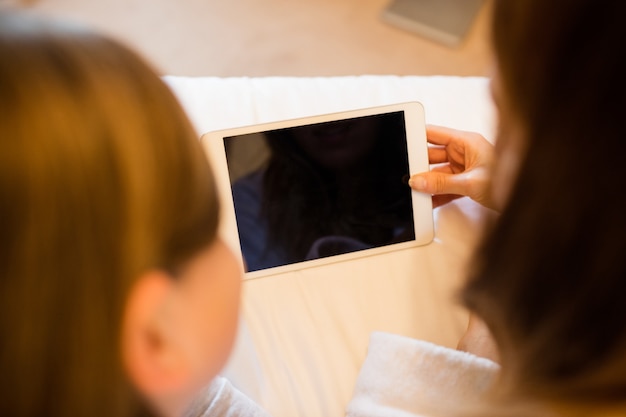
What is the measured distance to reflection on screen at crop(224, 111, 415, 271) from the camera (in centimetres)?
76

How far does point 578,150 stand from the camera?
335mm

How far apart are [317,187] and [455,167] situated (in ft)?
0.72

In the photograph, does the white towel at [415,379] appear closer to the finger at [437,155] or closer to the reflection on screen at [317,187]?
the reflection on screen at [317,187]

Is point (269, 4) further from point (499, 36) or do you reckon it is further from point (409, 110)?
point (499, 36)

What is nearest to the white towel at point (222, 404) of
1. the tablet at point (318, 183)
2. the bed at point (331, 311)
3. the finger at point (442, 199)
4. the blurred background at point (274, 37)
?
the bed at point (331, 311)

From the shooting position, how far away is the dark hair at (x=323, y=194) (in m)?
0.76

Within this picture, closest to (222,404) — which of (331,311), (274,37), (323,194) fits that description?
(331,311)

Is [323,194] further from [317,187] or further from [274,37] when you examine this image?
[274,37]

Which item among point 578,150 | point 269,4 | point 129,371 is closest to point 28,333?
point 129,371

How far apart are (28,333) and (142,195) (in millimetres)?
102

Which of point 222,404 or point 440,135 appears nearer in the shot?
point 222,404

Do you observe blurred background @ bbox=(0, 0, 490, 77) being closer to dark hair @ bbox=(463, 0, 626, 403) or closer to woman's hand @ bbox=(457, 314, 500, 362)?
woman's hand @ bbox=(457, 314, 500, 362)

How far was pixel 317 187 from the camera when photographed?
0.77m

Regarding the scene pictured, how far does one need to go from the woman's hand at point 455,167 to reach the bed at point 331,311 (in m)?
0.04
